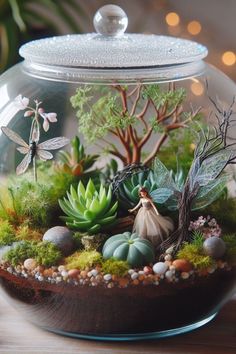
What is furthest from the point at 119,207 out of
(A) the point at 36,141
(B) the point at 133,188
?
(A) the point at 36,141

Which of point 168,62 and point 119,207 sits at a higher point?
point 168,62

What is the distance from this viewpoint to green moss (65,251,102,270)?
→ 2.56ft

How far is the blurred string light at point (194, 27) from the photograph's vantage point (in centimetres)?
192

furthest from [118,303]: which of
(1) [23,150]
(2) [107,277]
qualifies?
(1) [23,150]

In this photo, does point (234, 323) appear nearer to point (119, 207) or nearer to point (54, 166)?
point (119, 207)

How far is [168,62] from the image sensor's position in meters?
0.82

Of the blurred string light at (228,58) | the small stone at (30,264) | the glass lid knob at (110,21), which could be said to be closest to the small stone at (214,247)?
the small stone at (30,264)

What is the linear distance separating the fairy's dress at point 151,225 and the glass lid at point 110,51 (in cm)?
18

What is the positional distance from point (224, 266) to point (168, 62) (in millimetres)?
272

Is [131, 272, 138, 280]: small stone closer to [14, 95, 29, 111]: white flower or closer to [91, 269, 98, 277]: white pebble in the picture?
[91, 269, 98, 277]: white pebble

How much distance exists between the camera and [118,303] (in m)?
0.78

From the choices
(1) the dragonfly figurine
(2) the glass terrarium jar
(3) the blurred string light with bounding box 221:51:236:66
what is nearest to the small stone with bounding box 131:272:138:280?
(2) the glass terrarium jar

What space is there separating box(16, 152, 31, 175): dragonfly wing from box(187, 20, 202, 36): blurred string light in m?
1.19

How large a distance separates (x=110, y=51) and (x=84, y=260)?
27 cm
